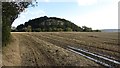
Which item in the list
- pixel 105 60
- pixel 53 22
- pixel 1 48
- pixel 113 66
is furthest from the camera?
pixel 53 22

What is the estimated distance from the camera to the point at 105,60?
17.8m

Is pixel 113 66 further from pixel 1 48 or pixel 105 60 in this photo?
pixel 1 48

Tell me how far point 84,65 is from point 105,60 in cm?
213

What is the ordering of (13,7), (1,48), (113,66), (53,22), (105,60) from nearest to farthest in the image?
(113,66) < (105,60) < (1,48) < (13,7) < (53,22)

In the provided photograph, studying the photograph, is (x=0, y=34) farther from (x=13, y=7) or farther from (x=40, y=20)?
(x=40, y=20)

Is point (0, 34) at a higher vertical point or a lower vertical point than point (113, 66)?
higher

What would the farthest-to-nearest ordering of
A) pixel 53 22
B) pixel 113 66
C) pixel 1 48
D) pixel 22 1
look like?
pixel 53 22 → pixel 22 1 → pixel 1 48 → pixel 113 66

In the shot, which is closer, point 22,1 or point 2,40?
point 2,40

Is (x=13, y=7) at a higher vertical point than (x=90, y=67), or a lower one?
higher

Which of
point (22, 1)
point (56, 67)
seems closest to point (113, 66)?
point (56, 67)

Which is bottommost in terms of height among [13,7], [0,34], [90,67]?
[90,67]

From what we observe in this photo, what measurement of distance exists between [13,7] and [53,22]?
112 m

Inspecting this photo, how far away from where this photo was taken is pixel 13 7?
123ft

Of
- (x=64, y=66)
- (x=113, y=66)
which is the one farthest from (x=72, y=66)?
(x=113, y=66)
